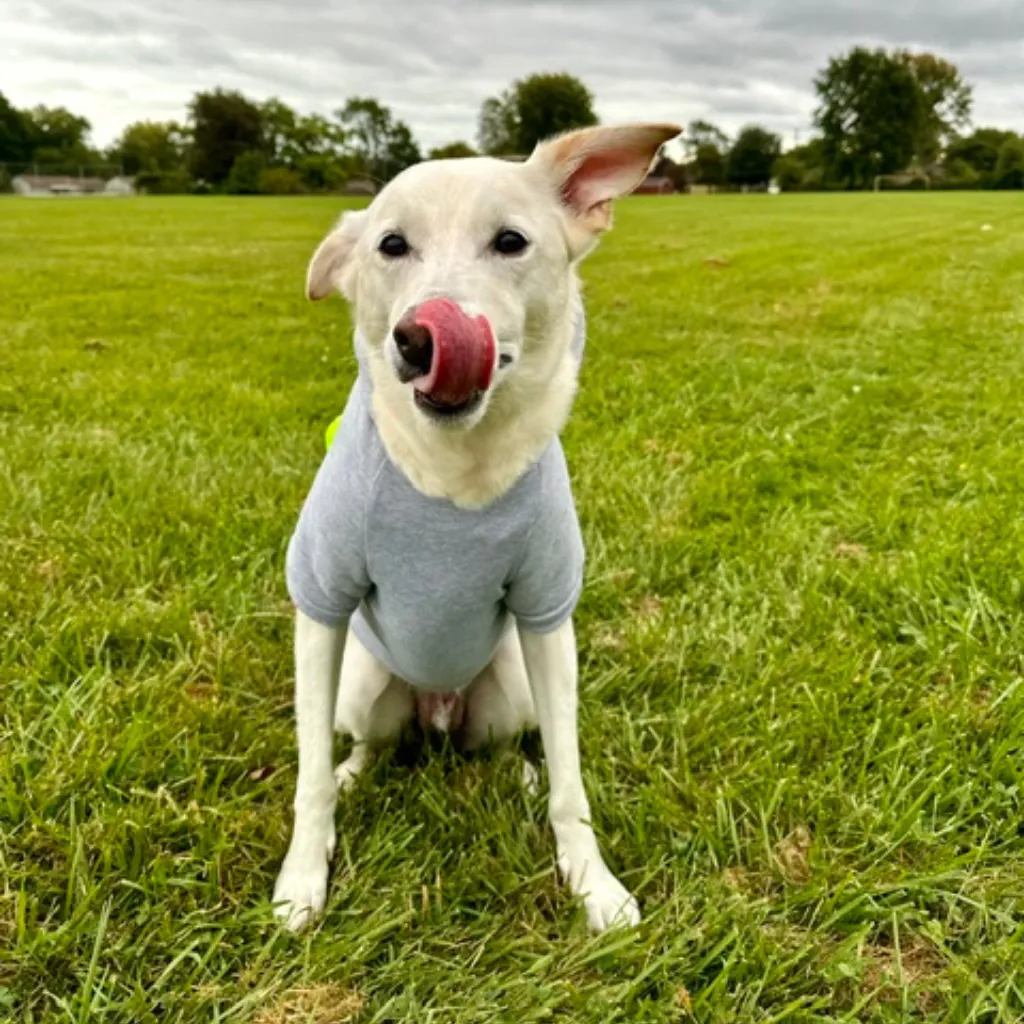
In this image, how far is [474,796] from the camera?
7.81 ft

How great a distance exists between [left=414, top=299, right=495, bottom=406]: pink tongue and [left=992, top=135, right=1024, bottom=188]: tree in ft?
231

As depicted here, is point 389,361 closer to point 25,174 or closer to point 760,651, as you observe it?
point 760,651

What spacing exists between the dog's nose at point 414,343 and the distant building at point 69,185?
76.0 m

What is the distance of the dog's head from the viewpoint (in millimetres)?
1790

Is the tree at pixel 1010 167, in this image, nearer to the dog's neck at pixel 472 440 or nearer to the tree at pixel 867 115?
the tree at pixel 867 115

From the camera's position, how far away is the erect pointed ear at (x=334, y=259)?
88.0 inches

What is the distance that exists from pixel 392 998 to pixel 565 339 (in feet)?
4.55

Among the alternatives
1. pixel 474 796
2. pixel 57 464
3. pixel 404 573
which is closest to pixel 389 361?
pixel 404 573

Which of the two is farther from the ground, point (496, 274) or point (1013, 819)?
point (496, 274)

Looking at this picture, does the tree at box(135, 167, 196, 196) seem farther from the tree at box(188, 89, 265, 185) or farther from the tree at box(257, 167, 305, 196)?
the tree at box(257, 167, 305, 196)

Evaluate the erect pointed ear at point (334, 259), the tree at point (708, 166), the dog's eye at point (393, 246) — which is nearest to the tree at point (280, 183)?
the tree at point (708, 166)

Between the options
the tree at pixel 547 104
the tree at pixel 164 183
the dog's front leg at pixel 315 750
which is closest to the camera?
the dog's front leg at pixel 315 750

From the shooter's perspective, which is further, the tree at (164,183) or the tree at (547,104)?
the tree at (164,183)

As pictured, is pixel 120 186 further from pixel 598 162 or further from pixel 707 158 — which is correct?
pixel 598 162
